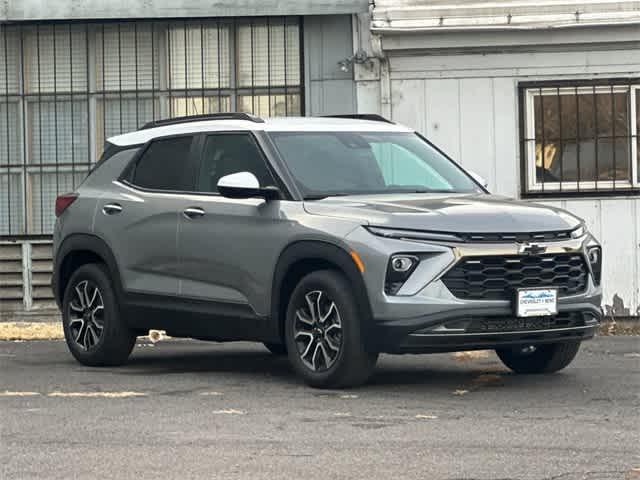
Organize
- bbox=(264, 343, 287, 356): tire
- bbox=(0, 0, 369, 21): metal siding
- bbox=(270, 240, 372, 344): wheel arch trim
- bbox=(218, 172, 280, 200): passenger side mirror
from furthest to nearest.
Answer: bbox=(0, 0, 369, 21): metal siding → bbox=(264, 343, 287, 356): tire → bbox=(218, 172, 280, 200): passenger side mirror → bbox=(270, 240, 372, 344): wheel arch trim

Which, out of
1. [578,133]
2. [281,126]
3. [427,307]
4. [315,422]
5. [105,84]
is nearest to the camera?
[315,422]

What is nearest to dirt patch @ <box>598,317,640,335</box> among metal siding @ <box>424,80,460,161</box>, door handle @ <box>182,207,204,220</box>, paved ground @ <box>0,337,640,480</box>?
metal siding @ <box>424,80,460,161</box>

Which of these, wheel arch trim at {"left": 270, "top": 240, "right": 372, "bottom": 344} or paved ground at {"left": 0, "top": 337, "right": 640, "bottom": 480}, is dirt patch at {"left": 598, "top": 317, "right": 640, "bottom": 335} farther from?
wheel arch trim at {"left": 270, "top": 240, "right": 372, "bottom": 344}

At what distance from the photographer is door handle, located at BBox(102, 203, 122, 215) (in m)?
11.6

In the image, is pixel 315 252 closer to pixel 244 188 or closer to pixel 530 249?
pixel 244 188

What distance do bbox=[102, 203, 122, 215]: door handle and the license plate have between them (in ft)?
10.7

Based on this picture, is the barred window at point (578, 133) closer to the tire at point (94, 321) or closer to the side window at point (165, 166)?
the side window at point (165, 166)

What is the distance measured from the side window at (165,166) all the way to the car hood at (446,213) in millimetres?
1397

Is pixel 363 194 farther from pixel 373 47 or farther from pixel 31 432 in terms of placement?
pixel 373 47

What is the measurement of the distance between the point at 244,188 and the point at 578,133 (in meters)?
7.43

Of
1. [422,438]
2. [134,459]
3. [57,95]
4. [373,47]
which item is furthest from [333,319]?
[57,95]

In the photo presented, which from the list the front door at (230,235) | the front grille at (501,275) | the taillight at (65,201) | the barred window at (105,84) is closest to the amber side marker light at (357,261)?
the front grille at (501,275)

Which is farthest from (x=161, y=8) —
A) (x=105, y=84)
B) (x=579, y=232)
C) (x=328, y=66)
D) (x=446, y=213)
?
(x=446, y=213)

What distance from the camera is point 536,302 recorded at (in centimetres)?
975
